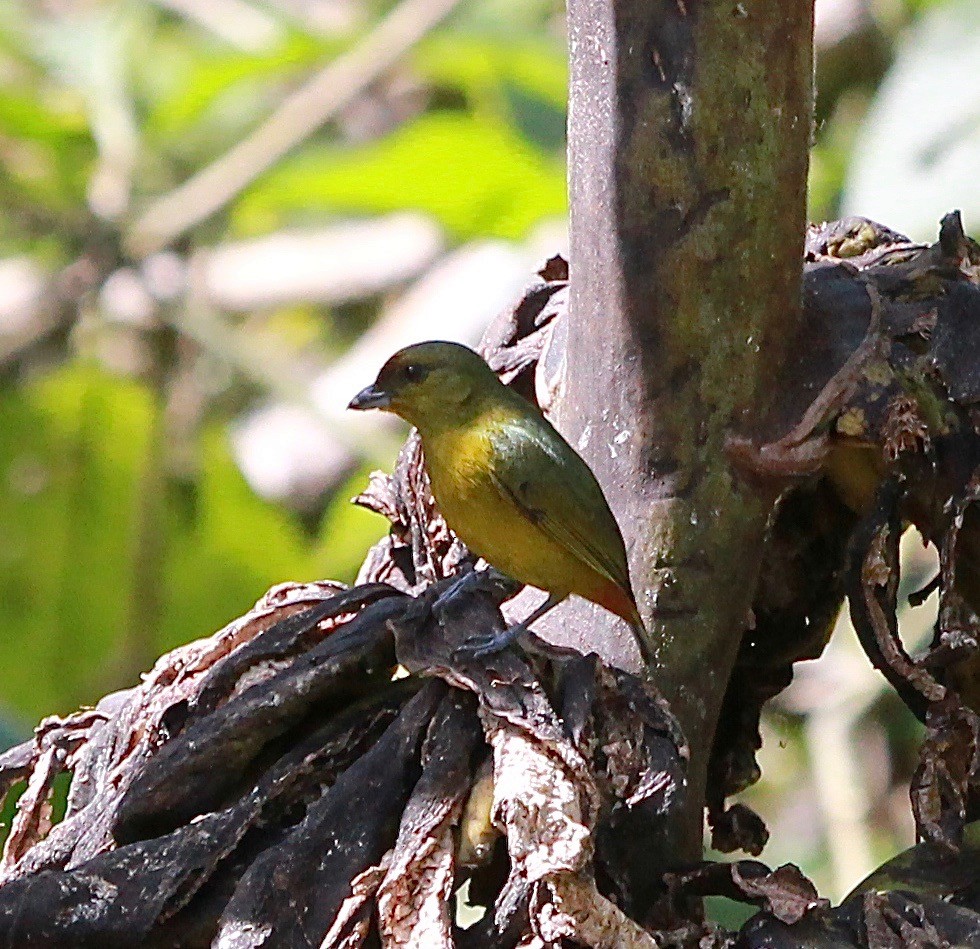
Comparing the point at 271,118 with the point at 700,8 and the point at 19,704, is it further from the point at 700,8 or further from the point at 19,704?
the point at 700,8

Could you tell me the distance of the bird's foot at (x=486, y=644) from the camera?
1313 mm

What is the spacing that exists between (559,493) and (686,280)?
14.6 inches

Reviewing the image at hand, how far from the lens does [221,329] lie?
3.40 m

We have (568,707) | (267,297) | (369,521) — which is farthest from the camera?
(267,297)

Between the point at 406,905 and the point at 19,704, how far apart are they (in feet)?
7.47

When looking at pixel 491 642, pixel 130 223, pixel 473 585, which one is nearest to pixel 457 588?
pixel 473 585

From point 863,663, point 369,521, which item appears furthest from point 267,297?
point 863,663

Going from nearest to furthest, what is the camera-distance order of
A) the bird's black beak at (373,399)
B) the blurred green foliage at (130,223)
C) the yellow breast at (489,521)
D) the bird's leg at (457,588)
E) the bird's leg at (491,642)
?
the bird's leg at (491,642)
the bird's leg at (457,588)
the yellow breast at (489,521)
the bird's black beak at (373,399)
the blurred green foliage at (130,223)

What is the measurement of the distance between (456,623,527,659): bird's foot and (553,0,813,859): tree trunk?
122 millimetres

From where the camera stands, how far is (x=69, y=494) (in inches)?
141

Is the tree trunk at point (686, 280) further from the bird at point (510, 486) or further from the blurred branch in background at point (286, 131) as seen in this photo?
the blurred branch in background at point (286, 131)

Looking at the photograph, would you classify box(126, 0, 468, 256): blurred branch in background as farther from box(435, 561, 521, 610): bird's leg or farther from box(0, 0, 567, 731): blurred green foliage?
box(435, 561, 521, 610): bird's leg

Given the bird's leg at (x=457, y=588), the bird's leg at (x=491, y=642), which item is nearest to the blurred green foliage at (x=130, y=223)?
the bird's leg at (x=457, y=588)

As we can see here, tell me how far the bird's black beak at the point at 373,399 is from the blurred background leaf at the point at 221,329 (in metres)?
0.69
